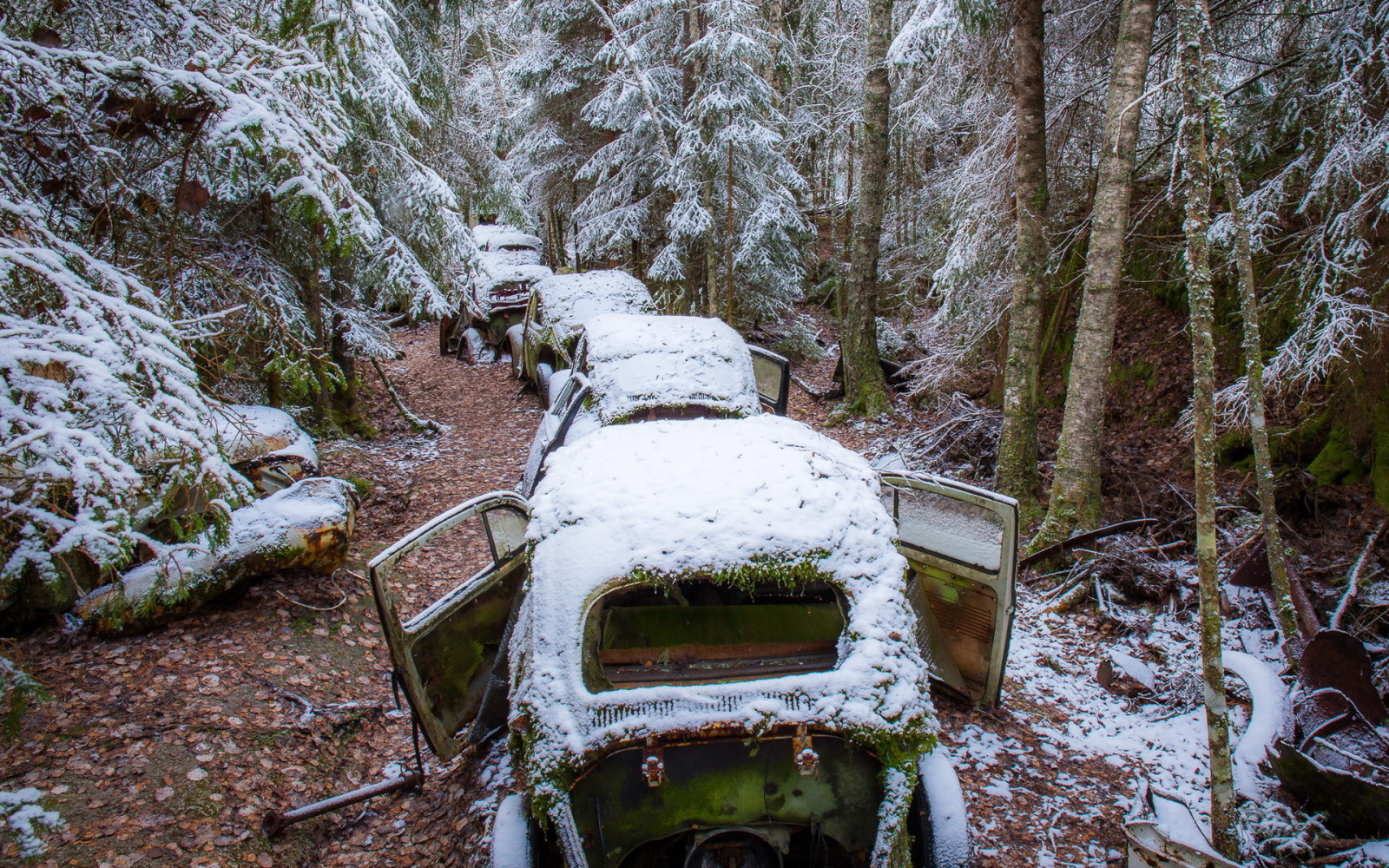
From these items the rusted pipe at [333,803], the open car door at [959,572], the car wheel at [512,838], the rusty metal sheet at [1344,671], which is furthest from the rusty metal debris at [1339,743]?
the rusted pipe at [333,803]

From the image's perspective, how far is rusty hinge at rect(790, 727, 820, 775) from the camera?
101 inches

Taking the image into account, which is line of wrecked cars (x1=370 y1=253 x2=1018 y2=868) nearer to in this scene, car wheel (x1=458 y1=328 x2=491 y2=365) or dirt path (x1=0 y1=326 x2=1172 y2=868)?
dirt path (x1=0 y1=326 x2=1172 y2=868)

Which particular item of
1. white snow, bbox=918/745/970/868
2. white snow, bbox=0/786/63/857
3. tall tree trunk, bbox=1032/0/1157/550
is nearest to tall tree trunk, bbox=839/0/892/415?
tall tree trunk, bbox=1032/0/1157/550

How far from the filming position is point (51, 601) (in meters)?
4.38

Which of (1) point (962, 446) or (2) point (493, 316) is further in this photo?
(2) point (493, 316)

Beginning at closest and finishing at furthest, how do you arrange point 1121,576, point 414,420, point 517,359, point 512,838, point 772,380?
1. point 512,838
2. point 1121,576
3. point 772,380
4. point 414,420
5. point 517,359

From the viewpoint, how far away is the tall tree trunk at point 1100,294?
5.55 m

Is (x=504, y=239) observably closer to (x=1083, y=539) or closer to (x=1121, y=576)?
(x=1083, y=539)

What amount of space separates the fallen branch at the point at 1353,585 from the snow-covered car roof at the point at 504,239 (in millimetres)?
17921

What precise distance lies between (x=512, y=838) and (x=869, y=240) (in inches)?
392

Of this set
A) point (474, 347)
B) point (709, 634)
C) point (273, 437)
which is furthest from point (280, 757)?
point (474, 347)

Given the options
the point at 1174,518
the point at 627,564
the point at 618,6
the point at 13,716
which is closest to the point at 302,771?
the point at 13,716

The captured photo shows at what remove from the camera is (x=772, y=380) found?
25.9 feet

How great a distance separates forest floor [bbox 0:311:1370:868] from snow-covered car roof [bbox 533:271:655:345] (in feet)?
19.7
